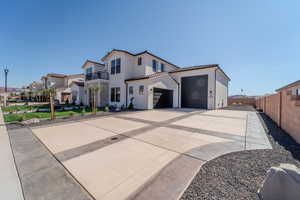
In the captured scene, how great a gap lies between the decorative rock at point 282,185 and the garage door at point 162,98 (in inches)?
494

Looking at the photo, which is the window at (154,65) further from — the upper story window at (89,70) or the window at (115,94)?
the upper story window at (89,70)

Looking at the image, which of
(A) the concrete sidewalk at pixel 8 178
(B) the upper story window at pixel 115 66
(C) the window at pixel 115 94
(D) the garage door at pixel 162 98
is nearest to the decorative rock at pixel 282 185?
(A) the concrete sidewalk at pixel 8 178

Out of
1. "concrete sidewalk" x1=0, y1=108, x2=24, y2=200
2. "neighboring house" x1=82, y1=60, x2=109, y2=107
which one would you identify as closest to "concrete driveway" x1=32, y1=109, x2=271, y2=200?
"concrete sidewalk" x1=0, y1=108, x2=24, y2=200

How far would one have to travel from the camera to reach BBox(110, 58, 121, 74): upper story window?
15718 millimetres

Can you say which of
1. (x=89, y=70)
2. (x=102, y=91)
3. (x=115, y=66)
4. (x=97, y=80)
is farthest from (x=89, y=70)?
(x=115, y=66)

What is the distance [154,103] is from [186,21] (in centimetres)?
885

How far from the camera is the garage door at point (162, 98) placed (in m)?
14.3

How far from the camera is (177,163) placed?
288 centimetres

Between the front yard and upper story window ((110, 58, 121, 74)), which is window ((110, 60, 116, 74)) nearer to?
upper story window ((110, 58, 121, 74))

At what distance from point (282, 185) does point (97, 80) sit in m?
17.7

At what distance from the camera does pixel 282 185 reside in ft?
5.16

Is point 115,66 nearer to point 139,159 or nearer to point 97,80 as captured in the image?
point 97,80

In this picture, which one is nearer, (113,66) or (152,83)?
(152,83)

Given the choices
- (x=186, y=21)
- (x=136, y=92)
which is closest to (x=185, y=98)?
(x=136, y=92)
